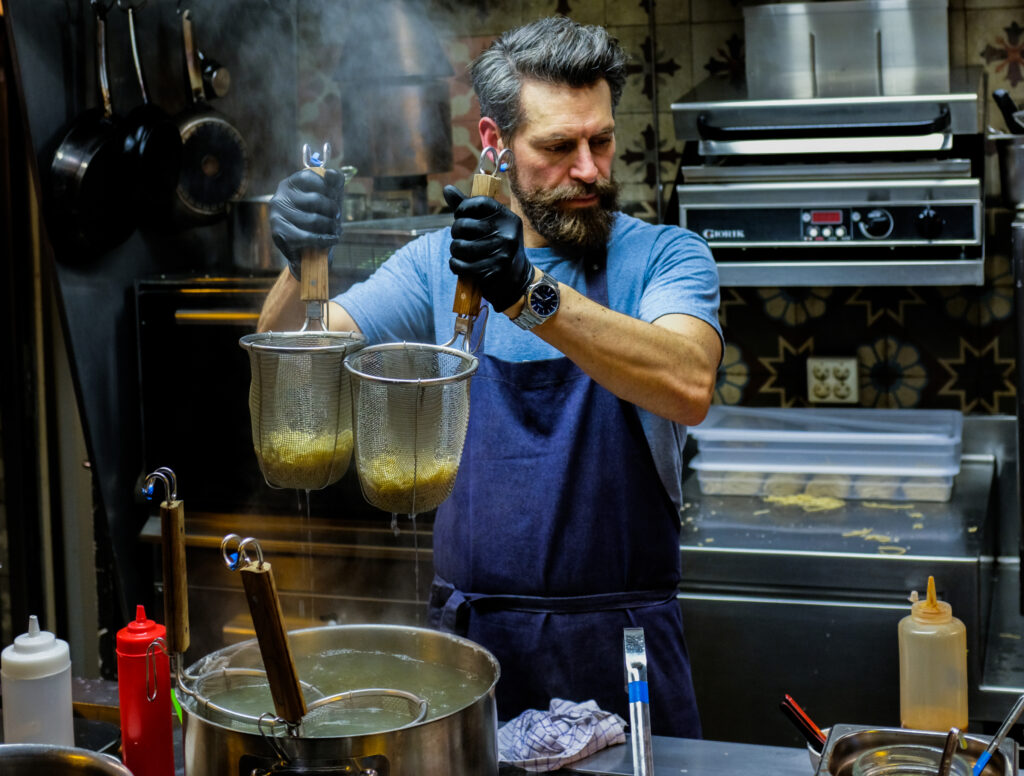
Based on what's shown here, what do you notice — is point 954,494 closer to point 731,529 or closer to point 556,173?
point 731,529

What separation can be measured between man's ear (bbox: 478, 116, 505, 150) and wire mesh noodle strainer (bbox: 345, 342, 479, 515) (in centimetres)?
76

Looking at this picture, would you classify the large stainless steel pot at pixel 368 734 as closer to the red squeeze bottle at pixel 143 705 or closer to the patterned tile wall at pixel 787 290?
the red squeeze bottle at pixel 143 705

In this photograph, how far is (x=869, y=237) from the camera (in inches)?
113

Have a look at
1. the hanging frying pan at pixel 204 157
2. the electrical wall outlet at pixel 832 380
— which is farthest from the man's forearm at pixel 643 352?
the hanging frying pan at pixel 204 157

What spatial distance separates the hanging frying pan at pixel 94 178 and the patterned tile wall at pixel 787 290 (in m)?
0.73

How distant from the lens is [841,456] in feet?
9.88

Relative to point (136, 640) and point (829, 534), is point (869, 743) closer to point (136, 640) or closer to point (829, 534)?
point (136, 640)

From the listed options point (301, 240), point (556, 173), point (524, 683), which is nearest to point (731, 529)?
point (524, 683)

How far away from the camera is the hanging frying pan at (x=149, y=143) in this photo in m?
2.92

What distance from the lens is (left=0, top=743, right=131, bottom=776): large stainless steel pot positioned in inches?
48.1

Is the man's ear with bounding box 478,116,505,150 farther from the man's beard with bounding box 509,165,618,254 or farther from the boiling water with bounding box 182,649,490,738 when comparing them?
the boiling water with bounding box 182,649,490,738

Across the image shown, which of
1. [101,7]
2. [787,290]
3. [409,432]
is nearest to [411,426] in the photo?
[409,432]

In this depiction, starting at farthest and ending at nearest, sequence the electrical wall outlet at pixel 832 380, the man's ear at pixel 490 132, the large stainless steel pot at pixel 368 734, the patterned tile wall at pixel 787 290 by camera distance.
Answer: the electrical wall outlet at pixel 832 380, the patterned tile wall at pixel 787 290, the man's ear at pixel 490 132, the large stainless steel pot at pixel 368 734

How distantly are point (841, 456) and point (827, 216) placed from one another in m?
0.60
